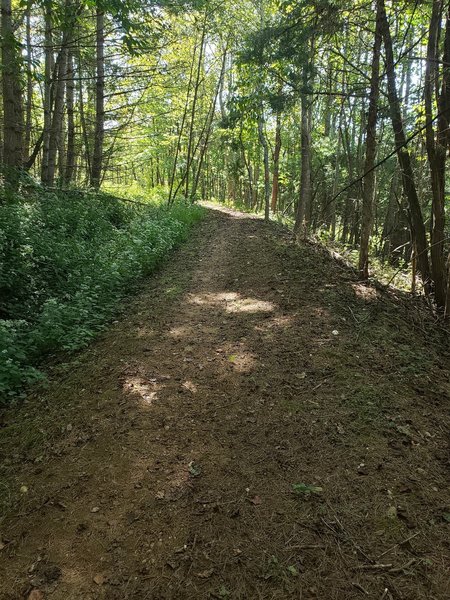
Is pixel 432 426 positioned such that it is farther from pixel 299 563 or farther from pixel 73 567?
pixel 73 567

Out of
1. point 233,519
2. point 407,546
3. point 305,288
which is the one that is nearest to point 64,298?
point 305,288

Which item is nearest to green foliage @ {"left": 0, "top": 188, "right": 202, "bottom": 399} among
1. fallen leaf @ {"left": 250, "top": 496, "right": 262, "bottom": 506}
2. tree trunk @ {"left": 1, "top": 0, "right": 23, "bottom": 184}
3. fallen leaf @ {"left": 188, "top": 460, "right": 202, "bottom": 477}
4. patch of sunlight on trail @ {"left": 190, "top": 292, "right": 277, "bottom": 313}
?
tree trunk @ {"left": 1, "top": 0, "right": 23, "bottom": 184}

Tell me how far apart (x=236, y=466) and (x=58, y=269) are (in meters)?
4.96

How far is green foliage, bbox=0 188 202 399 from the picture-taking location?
4523 mm

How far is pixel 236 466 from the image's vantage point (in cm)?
296

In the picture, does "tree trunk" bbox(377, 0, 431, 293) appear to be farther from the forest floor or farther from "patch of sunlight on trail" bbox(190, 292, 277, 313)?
"patch of sunlight on trail" bbox(190, 292, 277, 313)

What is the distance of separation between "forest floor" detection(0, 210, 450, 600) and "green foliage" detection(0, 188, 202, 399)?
42cm

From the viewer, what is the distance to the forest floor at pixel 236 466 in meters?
2.17

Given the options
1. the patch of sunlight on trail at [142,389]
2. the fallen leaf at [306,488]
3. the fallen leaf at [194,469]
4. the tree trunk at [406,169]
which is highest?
the tree trunk at [406,169]

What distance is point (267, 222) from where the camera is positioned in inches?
639

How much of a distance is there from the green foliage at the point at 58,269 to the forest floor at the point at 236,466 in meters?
0.42

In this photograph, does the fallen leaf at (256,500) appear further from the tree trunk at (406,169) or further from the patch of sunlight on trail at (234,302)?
the tree trunk at (406,169)

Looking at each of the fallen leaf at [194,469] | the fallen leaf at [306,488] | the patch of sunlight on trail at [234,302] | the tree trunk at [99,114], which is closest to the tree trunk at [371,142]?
the patch of sunlight on trail at [234,302]

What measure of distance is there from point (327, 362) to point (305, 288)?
2552mm
